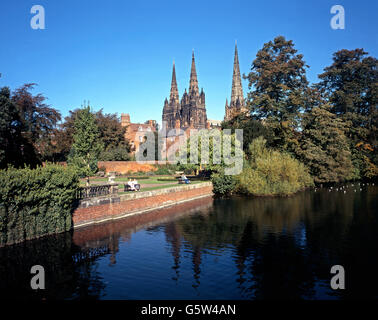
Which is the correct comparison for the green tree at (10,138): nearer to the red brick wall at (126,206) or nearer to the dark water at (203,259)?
the red brick wall at (126,206)

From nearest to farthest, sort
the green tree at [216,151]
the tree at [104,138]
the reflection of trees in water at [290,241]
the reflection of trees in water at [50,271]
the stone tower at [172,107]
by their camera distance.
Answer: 1. the reflection of trees in water at [50,271]
2. the reflection of trees in water at [290,241]
3. the green tree at [216,151]
4. the tree at [104,138]
5. the stone tower at [172,107]

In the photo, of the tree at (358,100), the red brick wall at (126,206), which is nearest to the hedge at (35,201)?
the red brick wall at (126,206)

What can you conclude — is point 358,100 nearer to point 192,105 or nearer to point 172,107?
point 192,105

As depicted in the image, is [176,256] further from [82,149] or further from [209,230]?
[82,149]

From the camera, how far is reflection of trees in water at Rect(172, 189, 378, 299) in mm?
10000

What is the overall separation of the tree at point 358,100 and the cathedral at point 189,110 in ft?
216

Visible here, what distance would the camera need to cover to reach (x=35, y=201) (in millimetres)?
14156

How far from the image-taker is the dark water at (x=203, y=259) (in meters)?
9.40

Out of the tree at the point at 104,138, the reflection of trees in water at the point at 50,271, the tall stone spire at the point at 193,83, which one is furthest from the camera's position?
the tall stone spire at the point at 193,83

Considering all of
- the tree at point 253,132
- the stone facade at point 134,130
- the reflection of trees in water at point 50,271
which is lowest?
the reflection of trees in water at point 50,271

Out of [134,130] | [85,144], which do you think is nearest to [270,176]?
[85,144]

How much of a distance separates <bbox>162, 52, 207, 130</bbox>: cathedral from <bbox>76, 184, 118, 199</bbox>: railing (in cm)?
8875

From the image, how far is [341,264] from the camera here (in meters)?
11.7

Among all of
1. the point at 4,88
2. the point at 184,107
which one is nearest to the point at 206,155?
the point at 4,88
